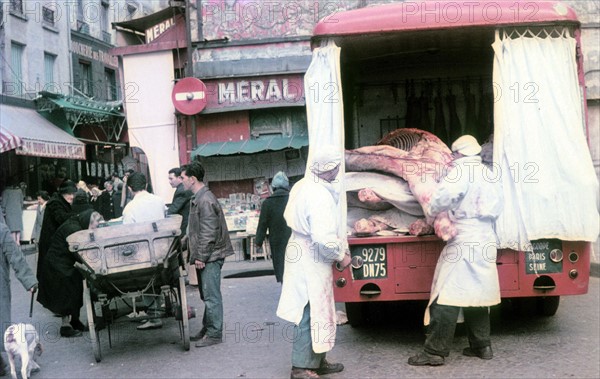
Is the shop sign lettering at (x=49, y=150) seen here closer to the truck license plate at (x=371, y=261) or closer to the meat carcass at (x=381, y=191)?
the meat carcass at (x=381, y=191)

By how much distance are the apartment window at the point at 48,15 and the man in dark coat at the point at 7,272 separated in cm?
2129

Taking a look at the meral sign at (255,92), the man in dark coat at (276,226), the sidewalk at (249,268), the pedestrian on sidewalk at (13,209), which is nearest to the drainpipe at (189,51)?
the meral sign at (255,92)

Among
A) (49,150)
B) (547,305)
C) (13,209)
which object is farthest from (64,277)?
(49,150)

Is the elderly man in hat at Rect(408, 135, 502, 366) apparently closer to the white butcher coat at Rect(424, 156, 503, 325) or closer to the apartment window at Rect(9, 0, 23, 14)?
the white butcher coat at Rect(424, 156, 503, 325)

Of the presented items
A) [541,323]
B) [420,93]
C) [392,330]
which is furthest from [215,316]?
[420,93]

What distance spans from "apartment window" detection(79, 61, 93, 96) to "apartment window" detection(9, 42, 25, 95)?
4181 millimetres

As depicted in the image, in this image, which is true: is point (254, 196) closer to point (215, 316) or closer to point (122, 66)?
point (122, 66)

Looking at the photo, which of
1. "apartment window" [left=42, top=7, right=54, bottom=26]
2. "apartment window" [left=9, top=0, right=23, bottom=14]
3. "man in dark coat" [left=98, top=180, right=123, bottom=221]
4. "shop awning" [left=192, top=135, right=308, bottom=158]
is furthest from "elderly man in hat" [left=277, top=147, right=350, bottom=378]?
"apartment window" [left=42, top=7, right=54, bottom=26]

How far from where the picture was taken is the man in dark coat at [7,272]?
6.23 metres

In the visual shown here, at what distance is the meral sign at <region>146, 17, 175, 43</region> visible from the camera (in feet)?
62.6

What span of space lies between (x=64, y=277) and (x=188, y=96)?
9533 mm

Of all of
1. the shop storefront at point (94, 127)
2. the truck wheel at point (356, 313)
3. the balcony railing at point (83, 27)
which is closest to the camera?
the truck wheel at point (356, 313)

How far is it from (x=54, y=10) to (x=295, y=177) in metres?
14.7

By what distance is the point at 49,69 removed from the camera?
2630 centimetres
